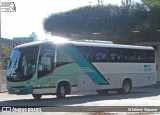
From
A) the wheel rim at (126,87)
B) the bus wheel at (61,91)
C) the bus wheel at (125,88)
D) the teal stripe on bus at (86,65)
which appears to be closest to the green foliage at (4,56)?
the teal stripe on bus at (86,65)

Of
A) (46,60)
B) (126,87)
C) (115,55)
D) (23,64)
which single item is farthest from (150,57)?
(23,64)

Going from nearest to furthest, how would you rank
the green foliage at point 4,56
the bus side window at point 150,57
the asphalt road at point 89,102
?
1. the asphalt road at point 89,102
2. the bus side window at point 150,57
3. the green foliage at point 4,56

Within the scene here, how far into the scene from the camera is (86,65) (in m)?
25.6

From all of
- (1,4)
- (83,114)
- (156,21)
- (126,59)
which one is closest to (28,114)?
(83,114)

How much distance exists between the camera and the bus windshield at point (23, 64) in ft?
75.0

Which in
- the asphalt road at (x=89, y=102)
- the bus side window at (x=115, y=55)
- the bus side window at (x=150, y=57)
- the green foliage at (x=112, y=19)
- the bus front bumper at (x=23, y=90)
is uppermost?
the green foliage at (x=112, y=19)

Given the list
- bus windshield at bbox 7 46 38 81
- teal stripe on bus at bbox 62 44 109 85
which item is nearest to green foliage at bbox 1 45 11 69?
bus windshield at bbox 7 46 38 81

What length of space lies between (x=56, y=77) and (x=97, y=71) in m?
3.50

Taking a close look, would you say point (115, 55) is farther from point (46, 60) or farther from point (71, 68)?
point (46, 60)

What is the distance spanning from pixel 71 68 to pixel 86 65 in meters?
1.27

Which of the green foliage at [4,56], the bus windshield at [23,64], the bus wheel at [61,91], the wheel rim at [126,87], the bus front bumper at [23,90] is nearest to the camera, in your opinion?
the bus front bumper at [23,90]

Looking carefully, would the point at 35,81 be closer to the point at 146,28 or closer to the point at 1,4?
the point at 1,4

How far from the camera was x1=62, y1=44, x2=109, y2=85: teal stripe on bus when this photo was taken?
24500 mm

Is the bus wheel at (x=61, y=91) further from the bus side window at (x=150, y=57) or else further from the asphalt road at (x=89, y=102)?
the bus side window at (x=150, y=57)
